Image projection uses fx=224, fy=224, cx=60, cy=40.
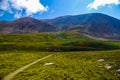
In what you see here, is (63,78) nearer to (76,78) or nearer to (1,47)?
(76,78)

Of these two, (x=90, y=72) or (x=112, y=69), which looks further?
(x=112, y=69)

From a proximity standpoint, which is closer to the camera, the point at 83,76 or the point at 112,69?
the point at 83,76

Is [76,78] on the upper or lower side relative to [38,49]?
lower

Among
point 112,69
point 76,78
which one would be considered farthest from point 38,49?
point 76,78

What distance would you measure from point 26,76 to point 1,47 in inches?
3556

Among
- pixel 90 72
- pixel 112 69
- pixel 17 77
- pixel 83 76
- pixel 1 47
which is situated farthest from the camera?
pixel 1 47

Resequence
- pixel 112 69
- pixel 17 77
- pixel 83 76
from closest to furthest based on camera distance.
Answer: pixel 17 77 → pixel 83 76 → pixel 112 69

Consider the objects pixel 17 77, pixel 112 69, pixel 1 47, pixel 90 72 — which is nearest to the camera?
pixel 17 77

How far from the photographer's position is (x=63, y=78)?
147 feet

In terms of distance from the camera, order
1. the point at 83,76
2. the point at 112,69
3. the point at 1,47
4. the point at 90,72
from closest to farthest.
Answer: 1. the point at 83,76
2. the point at 90,72
3. the point at 112,69
4. the point at 1,47

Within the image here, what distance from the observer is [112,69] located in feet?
184

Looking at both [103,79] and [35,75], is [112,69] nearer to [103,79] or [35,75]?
[103,79]

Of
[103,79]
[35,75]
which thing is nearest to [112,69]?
[103,79]

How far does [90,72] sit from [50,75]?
405 inches
